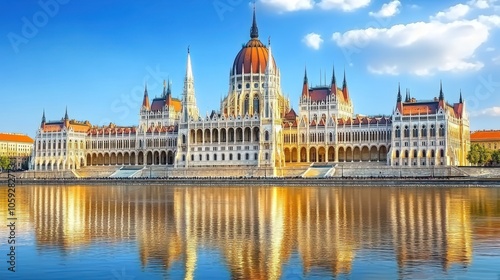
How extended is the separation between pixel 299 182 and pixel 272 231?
2330 inches

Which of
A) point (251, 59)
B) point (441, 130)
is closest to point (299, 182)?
point (441, 130)

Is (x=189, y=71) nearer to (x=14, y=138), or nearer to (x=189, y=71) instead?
(x=189, y=71)

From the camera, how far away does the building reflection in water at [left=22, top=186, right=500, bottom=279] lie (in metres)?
23.6

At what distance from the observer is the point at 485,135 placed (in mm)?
148875

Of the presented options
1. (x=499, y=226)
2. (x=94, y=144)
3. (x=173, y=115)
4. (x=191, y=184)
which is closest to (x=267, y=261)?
(x=499, y=226)

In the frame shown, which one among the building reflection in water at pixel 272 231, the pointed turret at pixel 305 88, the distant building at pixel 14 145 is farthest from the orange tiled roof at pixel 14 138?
the building reflection in water at pixel 272 231

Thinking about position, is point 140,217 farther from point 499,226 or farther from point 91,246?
point 499,226

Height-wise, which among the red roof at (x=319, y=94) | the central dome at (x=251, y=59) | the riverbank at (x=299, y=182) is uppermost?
the central dome at (x=251, y=59)

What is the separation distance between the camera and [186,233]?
30.8 meters

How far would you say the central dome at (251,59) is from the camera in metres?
135

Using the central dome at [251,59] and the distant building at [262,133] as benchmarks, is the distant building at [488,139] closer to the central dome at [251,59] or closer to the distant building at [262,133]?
the distant building at [262,133]

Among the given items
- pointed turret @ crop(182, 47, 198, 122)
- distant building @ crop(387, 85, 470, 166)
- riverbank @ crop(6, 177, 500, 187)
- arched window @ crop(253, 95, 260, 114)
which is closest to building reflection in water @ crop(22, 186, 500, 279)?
riverbank @ crop(6, 177, 500, 187)

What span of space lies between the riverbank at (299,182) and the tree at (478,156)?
25834 millimetres

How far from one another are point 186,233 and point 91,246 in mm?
5126
